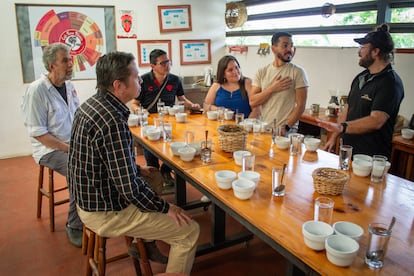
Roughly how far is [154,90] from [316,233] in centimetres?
273

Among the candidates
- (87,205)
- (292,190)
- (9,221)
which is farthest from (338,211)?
(9,221)

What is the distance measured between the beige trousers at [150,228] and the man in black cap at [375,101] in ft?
3.95

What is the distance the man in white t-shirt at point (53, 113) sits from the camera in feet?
8.44

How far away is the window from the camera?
3.47m

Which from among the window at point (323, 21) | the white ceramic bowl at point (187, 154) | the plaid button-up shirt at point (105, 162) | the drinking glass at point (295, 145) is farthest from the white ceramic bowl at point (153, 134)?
the window at point (323, 21)

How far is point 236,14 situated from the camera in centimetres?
530

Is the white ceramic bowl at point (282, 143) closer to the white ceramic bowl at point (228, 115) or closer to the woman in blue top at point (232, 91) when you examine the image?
the white ceramic bowl at point (228, 115)

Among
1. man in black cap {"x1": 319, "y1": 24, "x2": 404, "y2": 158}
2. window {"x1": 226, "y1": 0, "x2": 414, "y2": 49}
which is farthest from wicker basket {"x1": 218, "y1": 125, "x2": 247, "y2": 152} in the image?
window {"x1": 226, "y1": 0, "x2": 414, "y2": 49}

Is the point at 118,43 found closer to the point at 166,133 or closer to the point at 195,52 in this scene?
the point at 195,52

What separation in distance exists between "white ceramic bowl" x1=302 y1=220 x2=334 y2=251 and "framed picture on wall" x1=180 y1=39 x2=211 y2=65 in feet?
15.6

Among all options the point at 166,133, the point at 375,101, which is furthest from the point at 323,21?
the point at 166,133

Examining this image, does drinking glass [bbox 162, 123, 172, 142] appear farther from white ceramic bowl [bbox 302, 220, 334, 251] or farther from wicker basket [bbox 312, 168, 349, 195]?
white ceramic bowl [bbox 302, 220, 334, 251]

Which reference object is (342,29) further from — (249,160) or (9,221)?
(9,221)

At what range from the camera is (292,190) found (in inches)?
66.8
